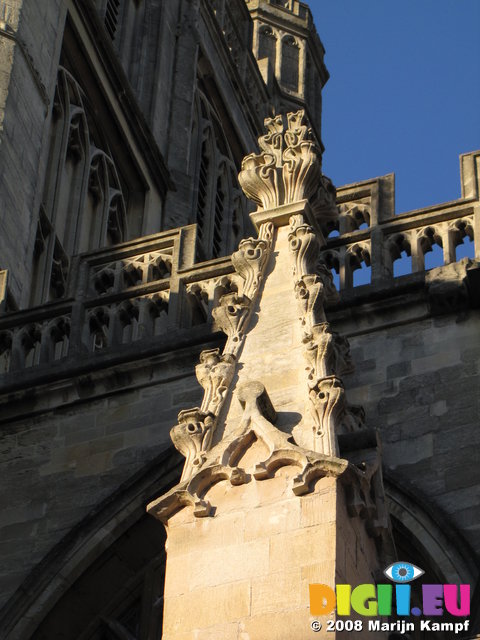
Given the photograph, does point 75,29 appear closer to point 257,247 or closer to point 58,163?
point 58,163

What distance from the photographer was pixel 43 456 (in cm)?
1277

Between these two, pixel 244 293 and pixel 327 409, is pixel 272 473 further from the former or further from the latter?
pixel 244 293

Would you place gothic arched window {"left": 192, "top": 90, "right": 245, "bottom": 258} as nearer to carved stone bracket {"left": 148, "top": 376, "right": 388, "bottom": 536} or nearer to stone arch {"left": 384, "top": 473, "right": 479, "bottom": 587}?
stone arch {"left": 384, "top": 473, "right": 479, "bottom": 587}

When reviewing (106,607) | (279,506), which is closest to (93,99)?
(106,607)

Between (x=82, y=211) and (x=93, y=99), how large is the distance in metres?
1.56

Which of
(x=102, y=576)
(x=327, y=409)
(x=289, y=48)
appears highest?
(x=289, y=48)

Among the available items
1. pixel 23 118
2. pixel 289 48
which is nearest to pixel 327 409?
pixel 23 118

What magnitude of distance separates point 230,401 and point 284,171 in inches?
73.5

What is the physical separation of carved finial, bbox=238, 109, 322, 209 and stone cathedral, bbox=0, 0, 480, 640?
1 centimetres

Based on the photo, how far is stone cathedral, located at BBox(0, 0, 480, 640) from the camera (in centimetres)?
845

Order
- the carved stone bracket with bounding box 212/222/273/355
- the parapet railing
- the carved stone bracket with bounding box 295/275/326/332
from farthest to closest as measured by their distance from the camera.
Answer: the parapet railing
the carved stone bracket with bounding box 212/222/273/355
the carved stone bracket with bounding box 295/275/326/332

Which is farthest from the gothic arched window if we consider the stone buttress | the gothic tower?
the stone buttress

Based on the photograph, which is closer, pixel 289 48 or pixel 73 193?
pixel 73 193

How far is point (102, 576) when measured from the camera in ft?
39.0
